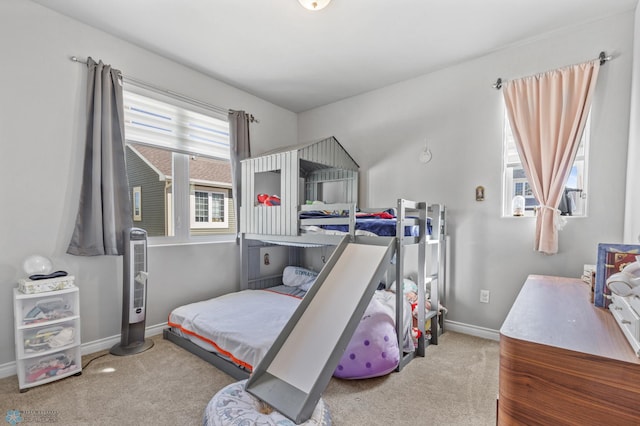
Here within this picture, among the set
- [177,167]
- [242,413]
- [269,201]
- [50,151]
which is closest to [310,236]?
[269,201]

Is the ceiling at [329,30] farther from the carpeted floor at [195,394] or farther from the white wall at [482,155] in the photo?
the carpeted floor at [195,394]

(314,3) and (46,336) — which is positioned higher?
(314,3)

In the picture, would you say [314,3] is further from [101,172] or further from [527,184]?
[527,184]

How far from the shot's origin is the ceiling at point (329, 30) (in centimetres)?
207

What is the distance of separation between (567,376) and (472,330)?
89.9 inches

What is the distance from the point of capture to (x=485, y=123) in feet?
8.75

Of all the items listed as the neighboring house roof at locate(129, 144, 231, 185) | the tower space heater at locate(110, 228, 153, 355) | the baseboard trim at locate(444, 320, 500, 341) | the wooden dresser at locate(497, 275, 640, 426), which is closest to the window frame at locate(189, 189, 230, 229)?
the neighboring house roof at locate(129, 144, 231, 185)

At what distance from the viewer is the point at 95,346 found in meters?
2.35

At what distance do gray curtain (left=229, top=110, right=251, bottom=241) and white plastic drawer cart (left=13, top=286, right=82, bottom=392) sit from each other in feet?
5.21

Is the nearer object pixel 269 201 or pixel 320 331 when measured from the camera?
pixel 320 331

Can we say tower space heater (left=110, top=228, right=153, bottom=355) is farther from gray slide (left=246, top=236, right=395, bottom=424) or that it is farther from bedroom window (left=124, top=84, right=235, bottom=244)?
gray slide (left=246, top=236, right=395, bottom=424)

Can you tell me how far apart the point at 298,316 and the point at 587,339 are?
1.47m

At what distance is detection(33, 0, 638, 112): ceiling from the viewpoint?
2.07 meters

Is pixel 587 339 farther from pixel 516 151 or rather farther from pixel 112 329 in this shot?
pixel 112 329
